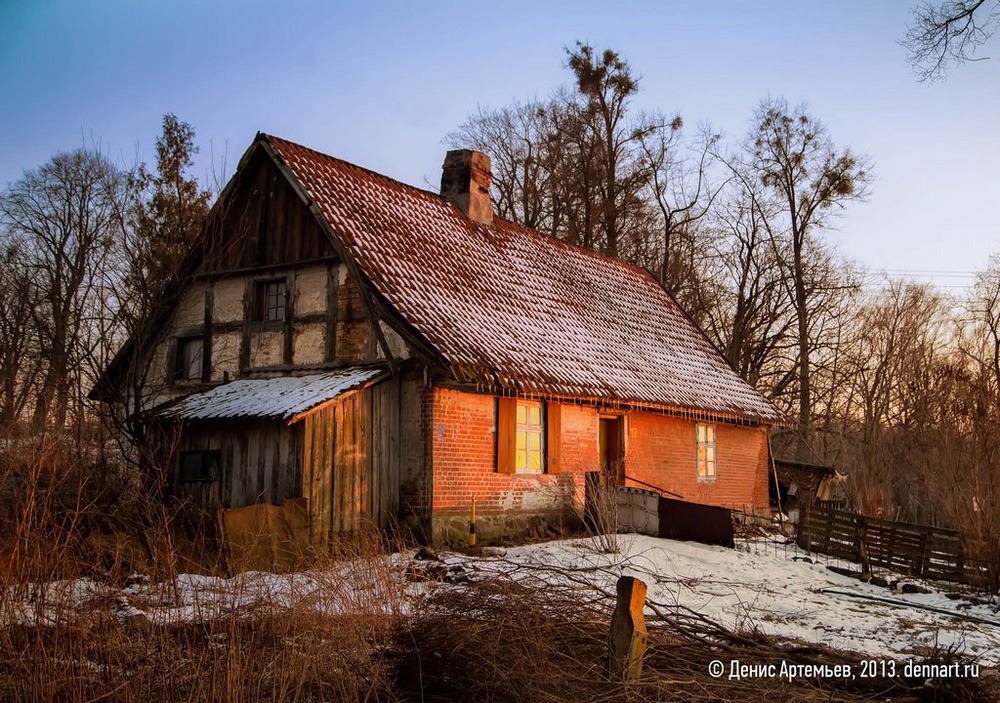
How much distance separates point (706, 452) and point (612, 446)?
366cm

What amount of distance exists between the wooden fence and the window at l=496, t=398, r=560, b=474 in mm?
4570

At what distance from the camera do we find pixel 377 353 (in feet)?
46.2

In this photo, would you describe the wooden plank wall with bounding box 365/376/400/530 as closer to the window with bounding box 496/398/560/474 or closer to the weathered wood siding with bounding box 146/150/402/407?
the weathered wood siding with bounding box 146/150/402/407

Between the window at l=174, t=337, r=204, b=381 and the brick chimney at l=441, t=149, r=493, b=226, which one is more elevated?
the brick chimney at l=441, t=149, r=493, b=226

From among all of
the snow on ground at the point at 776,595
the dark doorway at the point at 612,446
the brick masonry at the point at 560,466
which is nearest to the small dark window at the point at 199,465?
the brick masonry at the point at 560,466

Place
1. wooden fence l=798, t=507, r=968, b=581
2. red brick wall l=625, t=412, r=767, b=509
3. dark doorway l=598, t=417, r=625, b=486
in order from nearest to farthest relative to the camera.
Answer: wooden fence l=798, t=507, r=968, b=581
dark doorway l=598, t=417, r=625, b=486
red brick wall l=625, t=412, r=767, b=509

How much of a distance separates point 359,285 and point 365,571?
727cm

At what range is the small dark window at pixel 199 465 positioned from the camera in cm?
1341

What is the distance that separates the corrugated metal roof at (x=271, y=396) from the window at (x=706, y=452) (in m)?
8.99

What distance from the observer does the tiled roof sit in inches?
571

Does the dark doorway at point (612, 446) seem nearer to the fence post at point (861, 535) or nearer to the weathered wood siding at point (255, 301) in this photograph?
the fence post at point (861, 535)

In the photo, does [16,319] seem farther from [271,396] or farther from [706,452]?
[706,452]

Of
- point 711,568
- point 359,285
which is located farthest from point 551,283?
point 711,568

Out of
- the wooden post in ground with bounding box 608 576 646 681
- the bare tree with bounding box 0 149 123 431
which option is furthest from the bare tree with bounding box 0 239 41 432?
the wooden post in ground with bounding box 608 576 646 681
